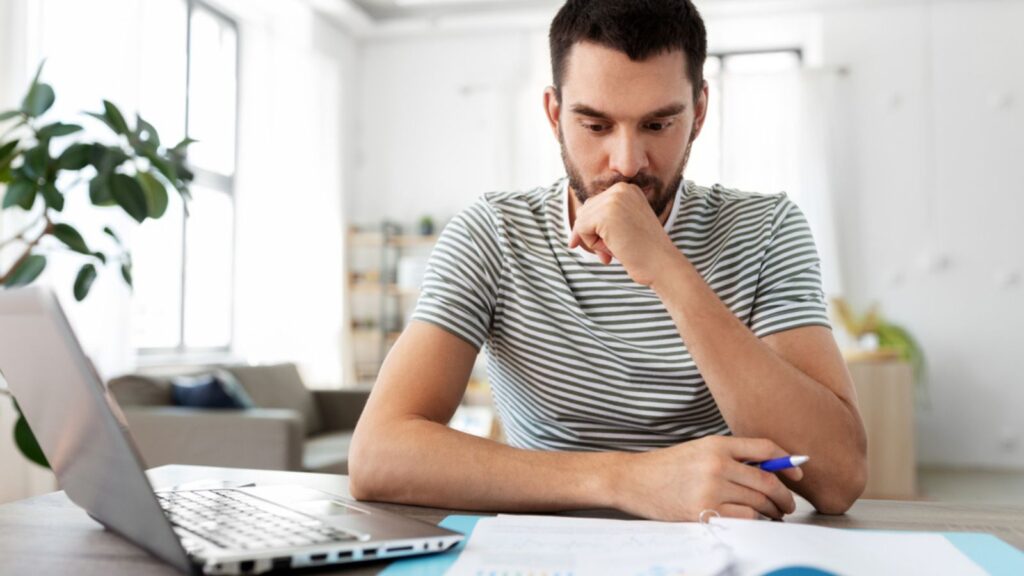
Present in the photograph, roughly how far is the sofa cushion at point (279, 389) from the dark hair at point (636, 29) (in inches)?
127

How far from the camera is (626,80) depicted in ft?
4.03

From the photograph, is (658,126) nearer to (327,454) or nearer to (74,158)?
(74,158)

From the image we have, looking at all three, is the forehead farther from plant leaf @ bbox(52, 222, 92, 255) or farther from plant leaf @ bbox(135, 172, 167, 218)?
plant leaf @ bbox(52, 222, 92, 255)

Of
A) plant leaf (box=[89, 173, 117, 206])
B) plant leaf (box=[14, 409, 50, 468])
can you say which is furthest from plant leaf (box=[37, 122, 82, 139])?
plant leaf (box=[14, 409, 50, 468])

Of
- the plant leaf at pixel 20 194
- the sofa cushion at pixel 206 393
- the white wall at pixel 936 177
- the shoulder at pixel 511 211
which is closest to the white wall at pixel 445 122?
the white wall at pixel 936 177

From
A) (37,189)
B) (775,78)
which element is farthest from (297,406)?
(775,78)

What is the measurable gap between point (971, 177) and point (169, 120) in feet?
15.3

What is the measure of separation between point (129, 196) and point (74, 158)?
168mm

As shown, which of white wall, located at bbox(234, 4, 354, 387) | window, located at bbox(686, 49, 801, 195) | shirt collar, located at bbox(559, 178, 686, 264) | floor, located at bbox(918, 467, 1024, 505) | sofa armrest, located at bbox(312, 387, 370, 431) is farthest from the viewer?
window, located at bbox(686, 49, 801, 195)

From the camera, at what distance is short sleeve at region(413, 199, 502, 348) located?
130 centimetres

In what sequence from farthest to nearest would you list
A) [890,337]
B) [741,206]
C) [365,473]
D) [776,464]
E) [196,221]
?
1. [890,337]
2. [196,221]
3. [741,206]
4. [365,473]
5. [776,464]

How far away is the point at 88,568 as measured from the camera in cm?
75

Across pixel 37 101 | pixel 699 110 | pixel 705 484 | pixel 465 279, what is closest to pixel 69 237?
pixel 37 101

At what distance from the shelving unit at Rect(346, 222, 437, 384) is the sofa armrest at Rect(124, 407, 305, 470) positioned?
306cm
